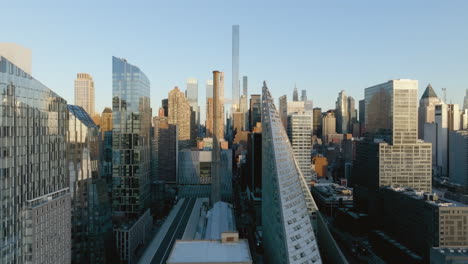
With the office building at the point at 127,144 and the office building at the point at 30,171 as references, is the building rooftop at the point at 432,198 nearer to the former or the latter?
the office building at the point at 127,144

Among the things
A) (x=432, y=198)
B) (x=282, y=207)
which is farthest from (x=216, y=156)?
(x=282, y=207)

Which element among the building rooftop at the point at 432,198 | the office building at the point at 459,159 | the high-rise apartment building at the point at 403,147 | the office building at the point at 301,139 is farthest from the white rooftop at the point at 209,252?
the office building at the point at 459,159

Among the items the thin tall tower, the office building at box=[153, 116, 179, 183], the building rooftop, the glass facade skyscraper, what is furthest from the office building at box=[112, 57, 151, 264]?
the office building at box=[153, 116, 179, 183]

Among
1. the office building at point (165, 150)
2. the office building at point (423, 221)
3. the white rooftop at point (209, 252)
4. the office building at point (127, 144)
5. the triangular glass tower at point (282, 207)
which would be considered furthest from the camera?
the office building at point (165, 150)

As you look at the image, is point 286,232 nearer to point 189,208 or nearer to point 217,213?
point 217,213

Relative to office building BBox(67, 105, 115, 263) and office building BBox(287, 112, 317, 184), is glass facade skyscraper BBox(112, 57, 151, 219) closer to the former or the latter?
office building BBox(67, 105, 115, 263)
